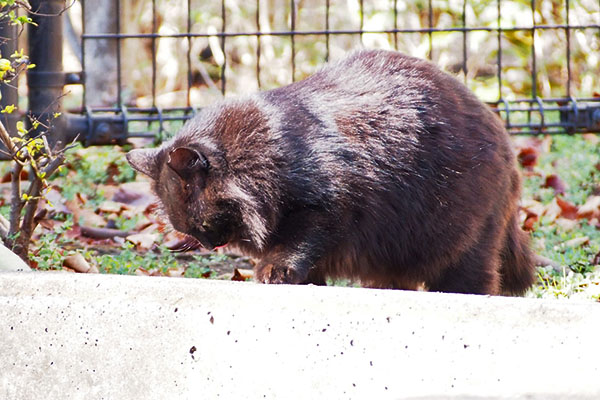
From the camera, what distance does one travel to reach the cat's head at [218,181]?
9.21ft

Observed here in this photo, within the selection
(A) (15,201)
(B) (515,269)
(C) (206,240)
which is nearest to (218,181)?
(C) (206,240)

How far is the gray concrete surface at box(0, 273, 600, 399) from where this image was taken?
6.13 feet

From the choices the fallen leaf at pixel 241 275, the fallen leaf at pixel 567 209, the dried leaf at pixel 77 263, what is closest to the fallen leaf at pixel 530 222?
the fallen leaf at pixel 567 209

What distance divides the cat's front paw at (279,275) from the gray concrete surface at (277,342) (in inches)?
24.7

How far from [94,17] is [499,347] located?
6419mm

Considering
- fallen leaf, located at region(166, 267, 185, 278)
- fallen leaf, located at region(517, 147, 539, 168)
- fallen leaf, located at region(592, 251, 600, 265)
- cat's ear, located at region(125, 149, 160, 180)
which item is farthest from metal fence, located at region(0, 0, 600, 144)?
cat's ear, located at region(125, 149, 160, 180)

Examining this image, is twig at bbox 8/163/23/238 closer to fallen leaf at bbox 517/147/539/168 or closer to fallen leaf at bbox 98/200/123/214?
fallen leaf at bbox 98/200/123/214

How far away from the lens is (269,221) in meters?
2.83

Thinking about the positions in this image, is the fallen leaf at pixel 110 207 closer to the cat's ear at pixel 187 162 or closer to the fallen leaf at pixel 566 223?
the cat's ear at pixel 187 162

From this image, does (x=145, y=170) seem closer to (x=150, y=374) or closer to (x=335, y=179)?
(x=335, y=179)

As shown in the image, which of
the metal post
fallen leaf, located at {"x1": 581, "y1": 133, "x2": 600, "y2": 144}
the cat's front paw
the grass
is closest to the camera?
the cat's front paw

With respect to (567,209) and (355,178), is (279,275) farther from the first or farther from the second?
(567,209)

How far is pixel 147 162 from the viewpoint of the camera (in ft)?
9.91

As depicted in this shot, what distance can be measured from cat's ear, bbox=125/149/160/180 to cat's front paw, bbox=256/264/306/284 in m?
0.53
